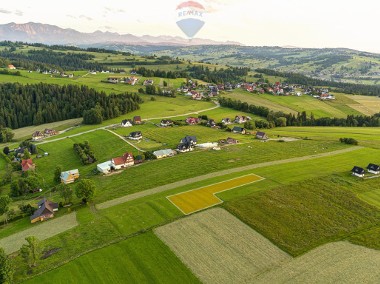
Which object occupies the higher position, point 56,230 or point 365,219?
point 365,219

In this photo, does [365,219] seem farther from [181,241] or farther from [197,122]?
[197,122]

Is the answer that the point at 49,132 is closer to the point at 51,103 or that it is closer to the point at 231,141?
the point at 51,103

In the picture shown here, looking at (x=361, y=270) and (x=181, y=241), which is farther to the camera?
(x=181, y=241)

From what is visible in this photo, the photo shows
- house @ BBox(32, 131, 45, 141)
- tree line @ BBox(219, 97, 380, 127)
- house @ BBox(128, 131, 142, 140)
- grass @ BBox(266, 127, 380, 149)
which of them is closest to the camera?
grass @ BBox(266, 127, 380, 149)

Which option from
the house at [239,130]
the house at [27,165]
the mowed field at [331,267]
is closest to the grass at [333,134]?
the house at [239,130]

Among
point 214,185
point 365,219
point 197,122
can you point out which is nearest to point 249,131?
point 197,122

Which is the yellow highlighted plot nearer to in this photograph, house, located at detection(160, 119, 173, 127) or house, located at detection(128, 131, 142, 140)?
house, located at detection(128, 131, 142, 140)

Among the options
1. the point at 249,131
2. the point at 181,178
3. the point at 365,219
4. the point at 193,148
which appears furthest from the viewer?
the point at 249,131

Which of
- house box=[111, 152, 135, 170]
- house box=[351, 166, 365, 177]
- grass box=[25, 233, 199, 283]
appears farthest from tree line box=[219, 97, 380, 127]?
grass box=[25, 233, 199, 283]
